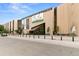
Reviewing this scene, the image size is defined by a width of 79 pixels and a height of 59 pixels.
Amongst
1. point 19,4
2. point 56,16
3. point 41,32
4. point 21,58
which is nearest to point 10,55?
point 21,58

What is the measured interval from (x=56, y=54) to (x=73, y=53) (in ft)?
1.34

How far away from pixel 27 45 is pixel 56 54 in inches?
37.5

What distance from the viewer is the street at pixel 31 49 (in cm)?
569

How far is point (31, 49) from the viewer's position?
6.03 meters

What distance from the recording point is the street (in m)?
5.69

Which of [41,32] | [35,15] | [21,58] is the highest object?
[35,15]

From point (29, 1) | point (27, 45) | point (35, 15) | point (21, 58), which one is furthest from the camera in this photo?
point (35, 15)

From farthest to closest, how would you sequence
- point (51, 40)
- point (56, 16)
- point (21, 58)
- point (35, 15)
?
point (56, 16) → point (51, 40) → point (35, 15) → point (21, 58)

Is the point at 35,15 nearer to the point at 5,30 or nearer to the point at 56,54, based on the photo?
the point at 5,30

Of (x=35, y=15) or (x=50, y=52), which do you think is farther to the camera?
(x=35, y=15)

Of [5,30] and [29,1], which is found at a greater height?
[29,1]

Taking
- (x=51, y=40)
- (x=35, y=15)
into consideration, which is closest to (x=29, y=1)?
(x=35, y=15)

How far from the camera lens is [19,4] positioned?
5.95m

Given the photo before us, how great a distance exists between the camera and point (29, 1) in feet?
19.1
